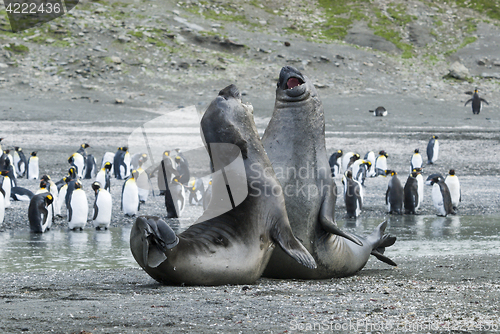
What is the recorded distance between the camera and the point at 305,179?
537 centimetres

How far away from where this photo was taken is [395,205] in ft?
46.3

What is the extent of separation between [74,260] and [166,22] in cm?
4112

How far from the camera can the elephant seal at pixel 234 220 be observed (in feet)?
15.0

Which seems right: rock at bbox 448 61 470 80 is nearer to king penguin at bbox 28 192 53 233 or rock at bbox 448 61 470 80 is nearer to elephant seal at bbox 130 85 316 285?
king penguin at bbox 28 192 53 233

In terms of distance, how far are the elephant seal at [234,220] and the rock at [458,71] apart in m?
42.6

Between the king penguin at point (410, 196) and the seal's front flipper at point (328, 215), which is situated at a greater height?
the seal's front flipper at point (328, 215)

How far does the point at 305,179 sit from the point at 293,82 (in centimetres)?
86

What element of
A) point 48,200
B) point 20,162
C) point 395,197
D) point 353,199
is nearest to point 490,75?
point 395,197

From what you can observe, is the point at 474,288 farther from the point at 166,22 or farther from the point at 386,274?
the point at 166,22

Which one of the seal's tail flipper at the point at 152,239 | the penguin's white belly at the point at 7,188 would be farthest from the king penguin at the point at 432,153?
the seal's tail flipper at the point at 152,239

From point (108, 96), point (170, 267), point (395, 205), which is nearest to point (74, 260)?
point (170, 267)

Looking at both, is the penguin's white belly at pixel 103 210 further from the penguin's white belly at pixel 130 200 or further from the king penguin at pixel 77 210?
the penguin's white belly at pixel 130 200

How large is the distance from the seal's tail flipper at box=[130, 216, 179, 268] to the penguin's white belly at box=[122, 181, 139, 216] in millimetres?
9138

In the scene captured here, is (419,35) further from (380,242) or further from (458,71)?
(380,242)
